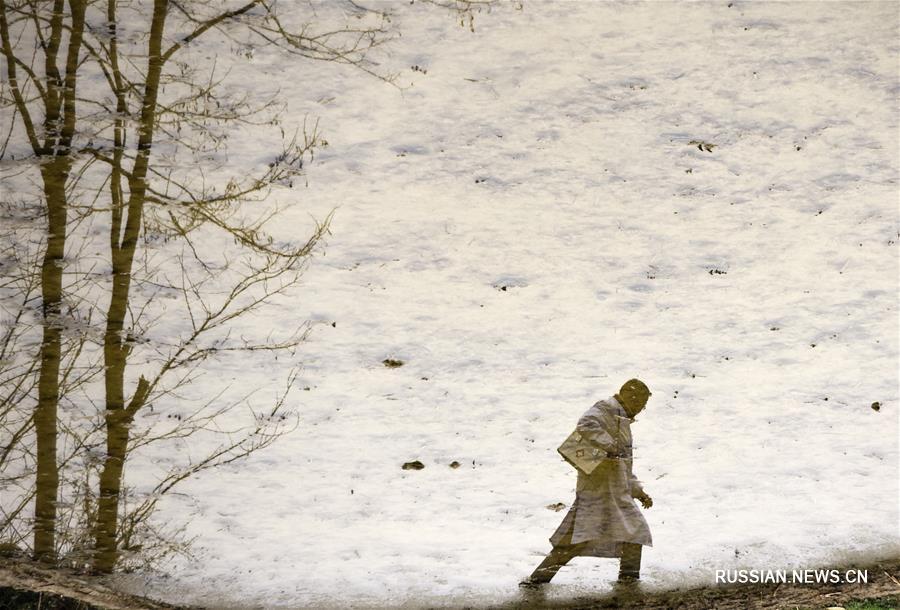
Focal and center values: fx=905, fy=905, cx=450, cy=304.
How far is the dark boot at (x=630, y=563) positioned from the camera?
270 inches

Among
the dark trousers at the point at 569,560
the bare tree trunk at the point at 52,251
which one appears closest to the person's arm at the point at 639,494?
the dark trousers at the point at 569,560

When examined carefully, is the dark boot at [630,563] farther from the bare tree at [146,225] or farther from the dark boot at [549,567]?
the bare tree at [146,225]

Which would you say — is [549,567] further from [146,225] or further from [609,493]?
[146,225]

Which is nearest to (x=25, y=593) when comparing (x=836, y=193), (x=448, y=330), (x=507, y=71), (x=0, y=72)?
(x=448, y=330)

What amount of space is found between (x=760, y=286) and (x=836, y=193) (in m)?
1.26

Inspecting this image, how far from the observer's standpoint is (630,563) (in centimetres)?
703

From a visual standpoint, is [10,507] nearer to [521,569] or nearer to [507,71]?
[521,569]

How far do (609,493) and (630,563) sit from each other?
750 mm

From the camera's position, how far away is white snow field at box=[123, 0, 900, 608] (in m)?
7.65

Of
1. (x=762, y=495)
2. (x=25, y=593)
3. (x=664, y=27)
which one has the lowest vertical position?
(x=25, y=593)

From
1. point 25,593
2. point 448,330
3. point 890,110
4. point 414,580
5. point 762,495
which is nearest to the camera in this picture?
point 25,593

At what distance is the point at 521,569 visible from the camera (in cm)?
734

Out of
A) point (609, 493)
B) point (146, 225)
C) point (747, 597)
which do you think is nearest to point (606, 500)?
point (609, 493)

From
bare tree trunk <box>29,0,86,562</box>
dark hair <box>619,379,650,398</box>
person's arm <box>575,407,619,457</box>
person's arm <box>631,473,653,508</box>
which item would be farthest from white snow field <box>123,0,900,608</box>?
dark hair <box>619,379,650,398</box>
